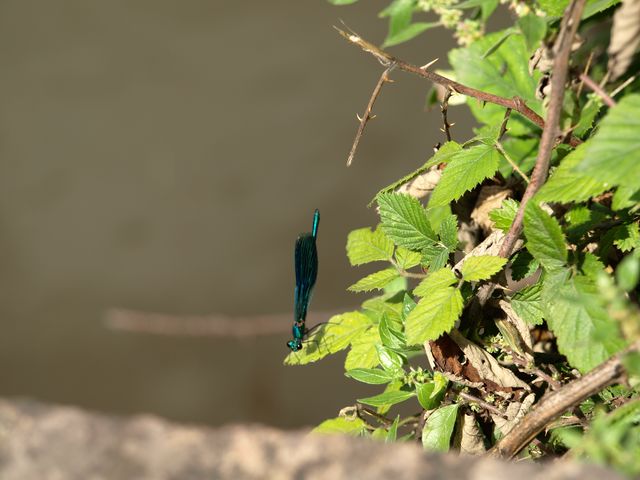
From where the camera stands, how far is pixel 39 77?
7.33 feet

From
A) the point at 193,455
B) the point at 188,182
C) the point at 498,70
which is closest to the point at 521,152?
Answer: the point at 498,70

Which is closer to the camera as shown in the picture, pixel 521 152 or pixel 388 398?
pixel 388 398

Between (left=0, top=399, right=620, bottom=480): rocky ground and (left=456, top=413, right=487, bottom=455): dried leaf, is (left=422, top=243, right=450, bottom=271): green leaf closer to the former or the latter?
(left=456, top=413, right=487, bottom=455): dried leaf

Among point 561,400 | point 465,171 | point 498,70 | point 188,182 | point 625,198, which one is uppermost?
point 188,182

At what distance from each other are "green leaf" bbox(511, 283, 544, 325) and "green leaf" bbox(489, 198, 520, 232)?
0.16 feet

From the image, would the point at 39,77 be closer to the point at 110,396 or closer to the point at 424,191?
the point at 110,396

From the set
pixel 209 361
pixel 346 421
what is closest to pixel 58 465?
pixel 346 421

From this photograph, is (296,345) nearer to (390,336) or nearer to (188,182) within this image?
(390,336)

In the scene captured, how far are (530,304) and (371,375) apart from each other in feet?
0.44

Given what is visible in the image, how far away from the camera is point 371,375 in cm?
63

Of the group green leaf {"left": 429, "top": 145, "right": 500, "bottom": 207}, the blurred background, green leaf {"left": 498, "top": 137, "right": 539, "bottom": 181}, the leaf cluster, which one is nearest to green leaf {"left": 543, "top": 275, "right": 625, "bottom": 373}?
the leaf cluster

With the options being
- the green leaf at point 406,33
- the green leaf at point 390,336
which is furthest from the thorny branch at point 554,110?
the green leaf at point 406,33

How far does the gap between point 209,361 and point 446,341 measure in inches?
59.0

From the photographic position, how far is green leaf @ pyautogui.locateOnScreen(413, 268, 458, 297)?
583 millimetres
